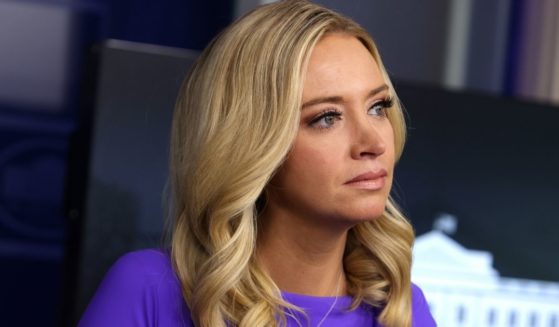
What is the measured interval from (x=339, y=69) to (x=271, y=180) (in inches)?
8.4

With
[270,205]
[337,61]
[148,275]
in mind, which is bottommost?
[148,275]

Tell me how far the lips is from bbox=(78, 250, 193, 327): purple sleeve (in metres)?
0.34

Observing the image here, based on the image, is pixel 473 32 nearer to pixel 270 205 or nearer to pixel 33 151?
pixel 33 151

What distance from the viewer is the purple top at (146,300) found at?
1812mm

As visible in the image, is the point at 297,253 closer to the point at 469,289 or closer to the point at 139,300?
the point at 139,300

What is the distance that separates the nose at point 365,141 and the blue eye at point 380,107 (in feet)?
0.22

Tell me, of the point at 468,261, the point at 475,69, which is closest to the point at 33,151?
the point at 468,261

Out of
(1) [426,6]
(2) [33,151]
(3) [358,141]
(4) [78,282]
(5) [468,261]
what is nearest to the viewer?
(3) [358,141]

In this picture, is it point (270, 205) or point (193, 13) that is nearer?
point (270, 205)

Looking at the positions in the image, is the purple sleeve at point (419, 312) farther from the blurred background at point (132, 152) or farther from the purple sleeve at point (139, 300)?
the blurred background at point (132, 152)

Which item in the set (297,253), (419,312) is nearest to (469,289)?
(419,312)

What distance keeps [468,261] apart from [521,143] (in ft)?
1.12

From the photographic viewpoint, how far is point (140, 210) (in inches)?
103

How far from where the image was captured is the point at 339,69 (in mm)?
1829
